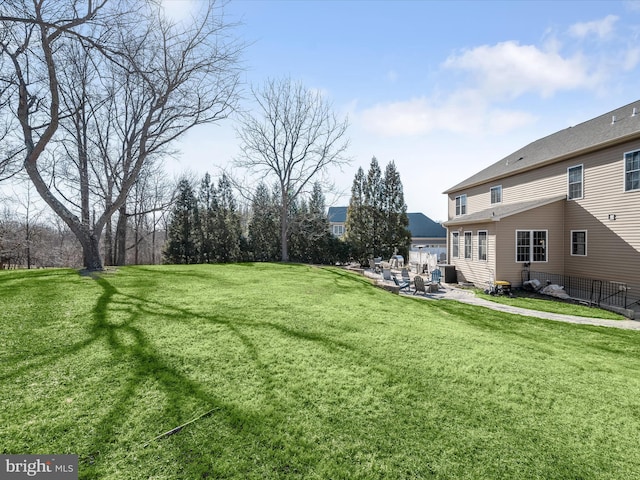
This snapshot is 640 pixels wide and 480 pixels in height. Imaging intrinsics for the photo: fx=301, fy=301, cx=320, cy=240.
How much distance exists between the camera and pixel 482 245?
51.6ft

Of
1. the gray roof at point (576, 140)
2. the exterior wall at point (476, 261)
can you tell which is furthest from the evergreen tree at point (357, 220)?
the gray roof at point (576, 140)

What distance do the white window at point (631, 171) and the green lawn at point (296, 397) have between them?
9.41 meters

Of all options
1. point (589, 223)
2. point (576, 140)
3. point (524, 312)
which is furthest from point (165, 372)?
point (576, 140)

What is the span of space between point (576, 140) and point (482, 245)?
22.5 ft

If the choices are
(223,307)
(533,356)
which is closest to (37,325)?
(223,307)

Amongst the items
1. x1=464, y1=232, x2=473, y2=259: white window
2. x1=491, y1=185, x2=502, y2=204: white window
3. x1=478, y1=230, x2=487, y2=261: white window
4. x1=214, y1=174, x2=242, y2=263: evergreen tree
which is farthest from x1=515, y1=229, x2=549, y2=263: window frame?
x1=214, y1=174, x2=242, y2=263: evergreen tree

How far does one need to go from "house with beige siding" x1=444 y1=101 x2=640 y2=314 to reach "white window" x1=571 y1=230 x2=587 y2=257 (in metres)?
0.04

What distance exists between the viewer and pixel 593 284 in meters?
13.2

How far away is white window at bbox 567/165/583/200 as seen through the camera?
46.1 feet

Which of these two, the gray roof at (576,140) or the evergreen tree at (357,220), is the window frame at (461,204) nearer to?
the gray roof at (576,140)

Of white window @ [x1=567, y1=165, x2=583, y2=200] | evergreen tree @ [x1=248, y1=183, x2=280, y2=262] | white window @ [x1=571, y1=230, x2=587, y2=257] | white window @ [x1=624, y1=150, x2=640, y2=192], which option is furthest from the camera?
evergreen tree @ [x1=248, y1=183, x2=280, y2=262]

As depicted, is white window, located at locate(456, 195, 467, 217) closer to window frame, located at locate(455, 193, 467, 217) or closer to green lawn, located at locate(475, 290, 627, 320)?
window frame, located at locate(455, 193, 467, 217)

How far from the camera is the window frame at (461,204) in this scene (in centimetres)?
2248

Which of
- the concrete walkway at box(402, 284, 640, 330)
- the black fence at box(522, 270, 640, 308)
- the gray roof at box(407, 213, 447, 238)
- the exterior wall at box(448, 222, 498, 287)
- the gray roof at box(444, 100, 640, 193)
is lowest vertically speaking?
the concrete walkway at box(402, 284, 640, 330)
